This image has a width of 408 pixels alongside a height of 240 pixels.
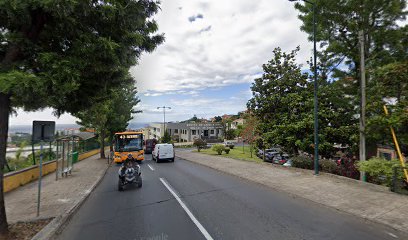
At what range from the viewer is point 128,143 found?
21.7 m

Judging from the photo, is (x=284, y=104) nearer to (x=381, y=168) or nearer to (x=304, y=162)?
(x=304, y=162)

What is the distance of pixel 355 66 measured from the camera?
40.8 feet

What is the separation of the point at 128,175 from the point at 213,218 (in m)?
5.33

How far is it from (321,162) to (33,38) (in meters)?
13.7

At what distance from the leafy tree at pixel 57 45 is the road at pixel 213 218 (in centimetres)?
248

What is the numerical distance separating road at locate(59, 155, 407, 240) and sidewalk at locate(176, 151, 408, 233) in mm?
356

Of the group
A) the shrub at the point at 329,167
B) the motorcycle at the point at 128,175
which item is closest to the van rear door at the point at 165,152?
the motorcycle at the point at 128,175

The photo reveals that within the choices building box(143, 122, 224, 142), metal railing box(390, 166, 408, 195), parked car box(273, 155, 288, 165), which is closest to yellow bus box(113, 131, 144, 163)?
parked car box(273, 155, 288, 165)

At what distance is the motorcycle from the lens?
34.0 ft

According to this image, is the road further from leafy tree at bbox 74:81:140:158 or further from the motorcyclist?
leafy tree at bbox 74:81:140:158

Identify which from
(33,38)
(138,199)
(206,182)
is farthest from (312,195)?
(33,38)

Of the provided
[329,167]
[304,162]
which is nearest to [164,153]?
[304,162]

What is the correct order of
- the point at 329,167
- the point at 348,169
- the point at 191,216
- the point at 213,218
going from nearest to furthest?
the point at 213,218
the point at 191,216
the point at 348,169
the point at 329,167

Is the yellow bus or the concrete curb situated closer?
the concrete curb
